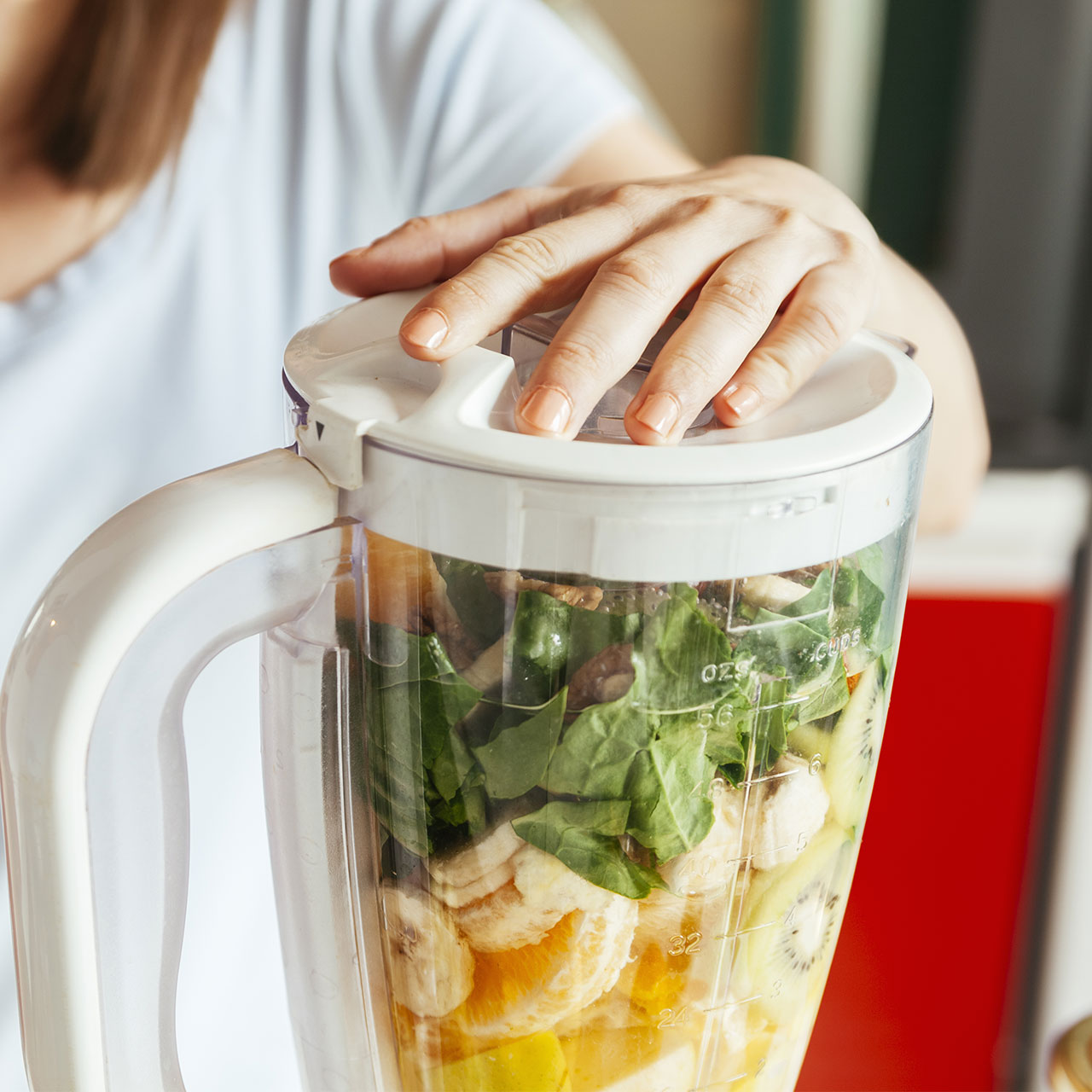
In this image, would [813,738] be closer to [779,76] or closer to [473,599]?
[473,599]

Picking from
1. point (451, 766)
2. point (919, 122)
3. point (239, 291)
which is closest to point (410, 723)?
point (451, 766)

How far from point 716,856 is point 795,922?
6 centimetres

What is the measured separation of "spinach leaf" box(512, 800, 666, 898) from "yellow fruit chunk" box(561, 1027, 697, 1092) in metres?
0.06

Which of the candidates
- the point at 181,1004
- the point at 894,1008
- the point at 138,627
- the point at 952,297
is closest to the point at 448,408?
the point at 138,627

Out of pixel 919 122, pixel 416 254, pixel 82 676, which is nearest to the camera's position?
pixel 82 676

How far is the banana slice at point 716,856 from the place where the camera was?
1.11ft

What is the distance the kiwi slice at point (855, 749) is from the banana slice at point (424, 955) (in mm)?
132

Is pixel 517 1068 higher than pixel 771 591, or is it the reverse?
pixel 771 591

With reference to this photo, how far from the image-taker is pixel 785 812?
13.8 inches

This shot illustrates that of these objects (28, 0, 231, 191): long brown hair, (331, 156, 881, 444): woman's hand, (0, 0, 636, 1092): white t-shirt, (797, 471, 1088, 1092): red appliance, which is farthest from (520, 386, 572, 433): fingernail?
(797, 471, 1088, 1092): red appliance

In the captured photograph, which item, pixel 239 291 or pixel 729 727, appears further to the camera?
pixel 239 291

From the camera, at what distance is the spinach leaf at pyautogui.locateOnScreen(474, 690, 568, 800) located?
1.07ft

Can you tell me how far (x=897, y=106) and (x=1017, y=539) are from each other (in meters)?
0.53

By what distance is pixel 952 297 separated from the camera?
4.21ft
